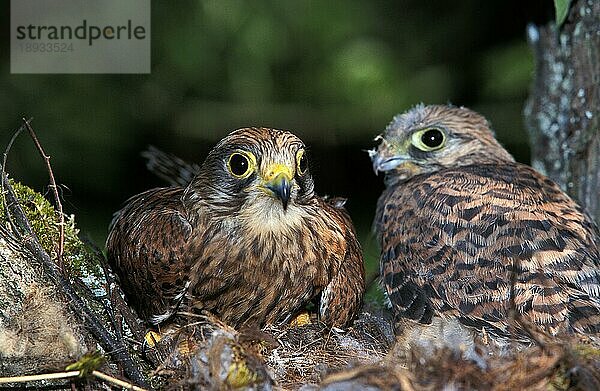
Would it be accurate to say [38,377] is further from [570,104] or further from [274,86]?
[274,86]

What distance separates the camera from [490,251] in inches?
122

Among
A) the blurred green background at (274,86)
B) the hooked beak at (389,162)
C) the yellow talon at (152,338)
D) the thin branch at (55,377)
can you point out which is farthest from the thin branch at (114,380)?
the blurred green background at (274,86)

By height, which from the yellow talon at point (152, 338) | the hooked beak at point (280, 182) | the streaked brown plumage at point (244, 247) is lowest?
the yellow talon at point (152, 338)

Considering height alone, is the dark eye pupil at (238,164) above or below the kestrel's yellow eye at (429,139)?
below

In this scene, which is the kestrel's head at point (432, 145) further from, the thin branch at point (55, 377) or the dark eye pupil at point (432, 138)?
the thin branch at point (55, 377)

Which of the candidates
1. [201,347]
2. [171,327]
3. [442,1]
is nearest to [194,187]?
[171,327]

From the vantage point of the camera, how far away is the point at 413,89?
16.3ft

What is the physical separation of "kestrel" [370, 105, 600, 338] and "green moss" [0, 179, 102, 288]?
4.00ft

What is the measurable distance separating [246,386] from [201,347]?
0.20 metres

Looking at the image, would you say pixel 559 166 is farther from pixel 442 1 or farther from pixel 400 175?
pixel 442 1

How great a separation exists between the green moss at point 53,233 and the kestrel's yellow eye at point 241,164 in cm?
62

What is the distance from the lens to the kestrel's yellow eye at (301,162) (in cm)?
292

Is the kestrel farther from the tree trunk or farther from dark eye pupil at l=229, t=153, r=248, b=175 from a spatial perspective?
dark eye pupil at l=229, t=153, r=248, b=175

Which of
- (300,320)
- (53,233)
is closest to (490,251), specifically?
(300,320)
